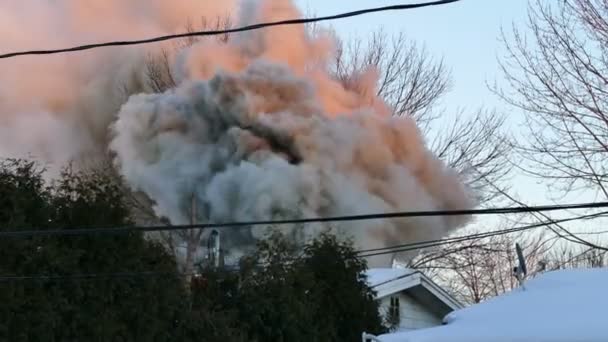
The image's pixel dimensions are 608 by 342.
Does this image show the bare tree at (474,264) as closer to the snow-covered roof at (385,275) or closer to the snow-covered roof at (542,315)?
the snow-covered roof at (385,275)

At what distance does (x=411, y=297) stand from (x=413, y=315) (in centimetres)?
39

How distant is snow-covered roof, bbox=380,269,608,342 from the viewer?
689 centimetres

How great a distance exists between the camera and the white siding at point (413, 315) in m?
20.0

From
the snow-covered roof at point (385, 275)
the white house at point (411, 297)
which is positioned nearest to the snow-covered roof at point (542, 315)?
the white house at point (411, 297)

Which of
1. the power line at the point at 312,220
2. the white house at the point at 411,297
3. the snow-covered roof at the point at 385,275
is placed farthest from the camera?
the white house at the point at 411,297

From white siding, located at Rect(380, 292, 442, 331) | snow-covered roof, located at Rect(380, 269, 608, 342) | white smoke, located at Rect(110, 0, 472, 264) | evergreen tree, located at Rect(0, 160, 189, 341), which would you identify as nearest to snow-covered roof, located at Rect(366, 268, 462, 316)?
white siding, located at Rect(380, 292, 442, 331)

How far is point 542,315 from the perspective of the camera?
738 centimetres

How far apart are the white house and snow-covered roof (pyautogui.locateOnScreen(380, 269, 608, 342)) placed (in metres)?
9.73

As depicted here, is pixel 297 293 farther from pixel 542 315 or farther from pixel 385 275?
pixel 385 275

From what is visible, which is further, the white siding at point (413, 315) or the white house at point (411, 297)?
the white siding at point (413, 315)

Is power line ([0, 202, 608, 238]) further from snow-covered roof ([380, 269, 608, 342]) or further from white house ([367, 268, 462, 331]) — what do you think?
white house ([367, 268, 462, 331])

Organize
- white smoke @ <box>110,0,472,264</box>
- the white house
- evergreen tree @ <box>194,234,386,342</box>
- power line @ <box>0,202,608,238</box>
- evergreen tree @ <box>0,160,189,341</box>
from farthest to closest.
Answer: white smoke @ <box>110,0,472,264</box> → the white house → evergreen tree @ <box>194,234,386,342</box> → evergreen tree @ <box>0,160,189,341</box> → power line @ <box>0,202,608,238</box>

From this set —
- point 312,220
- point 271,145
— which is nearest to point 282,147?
point 271,145

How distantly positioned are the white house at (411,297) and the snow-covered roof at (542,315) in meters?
9.73
